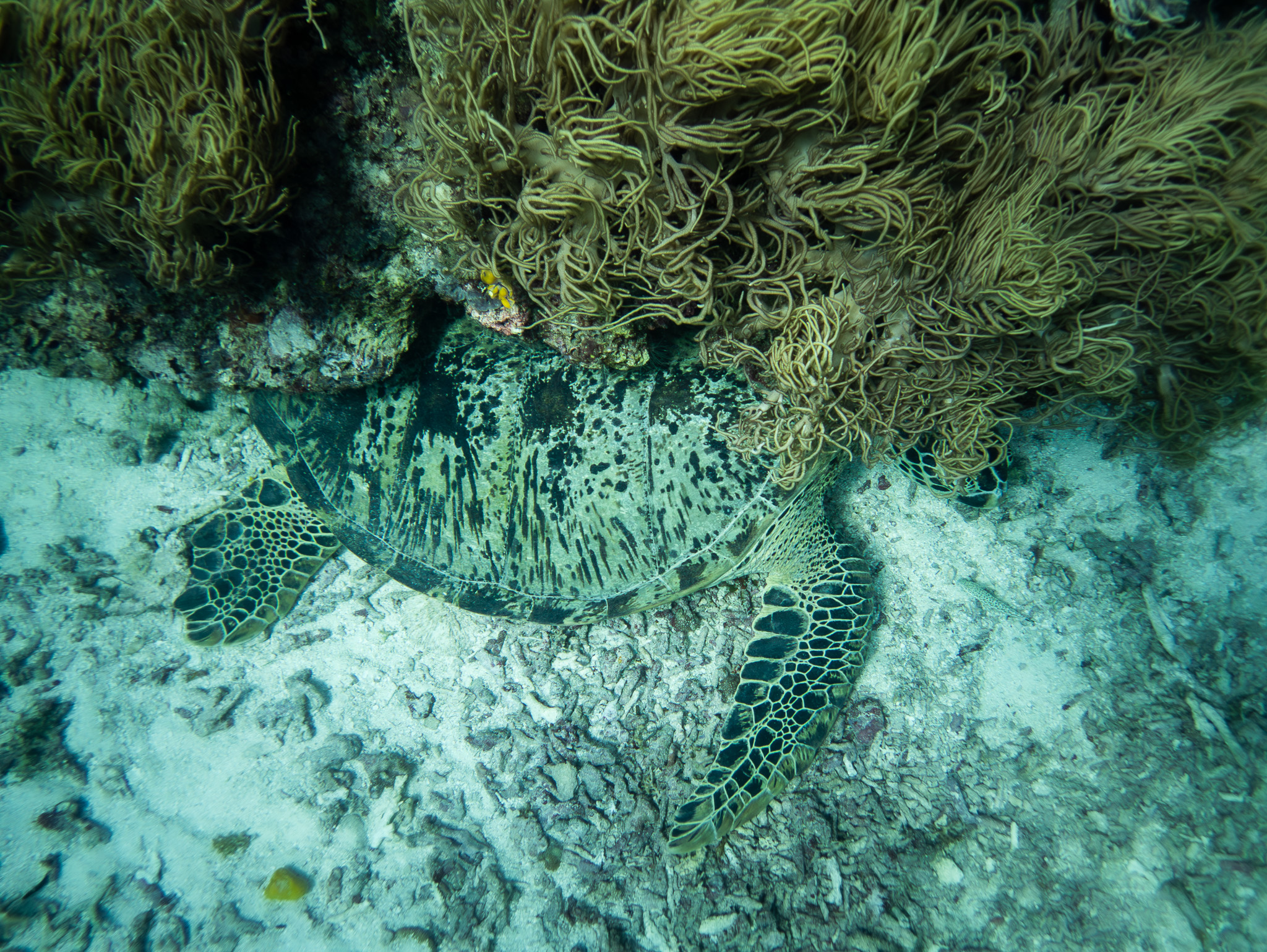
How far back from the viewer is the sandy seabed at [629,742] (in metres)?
2.03

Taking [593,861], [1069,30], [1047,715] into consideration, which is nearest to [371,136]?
[1069,30]

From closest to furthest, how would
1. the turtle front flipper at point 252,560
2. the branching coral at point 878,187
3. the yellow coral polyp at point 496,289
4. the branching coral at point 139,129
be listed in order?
the branching coral at point 878,187 → the branching coral at point 139,129 → the yellow coral polyp at point 496,289 → the turtle front flipper at point 252,560

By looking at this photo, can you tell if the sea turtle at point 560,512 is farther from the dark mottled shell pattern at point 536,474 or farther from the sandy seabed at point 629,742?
the sandy seabed at point 629,742

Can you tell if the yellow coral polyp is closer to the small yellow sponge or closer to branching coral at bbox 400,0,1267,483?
branching coral at bbox 400,0,1267,483

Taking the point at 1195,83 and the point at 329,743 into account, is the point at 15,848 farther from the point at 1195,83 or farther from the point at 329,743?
the point at 1195,83

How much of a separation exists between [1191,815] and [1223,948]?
1.29 feet

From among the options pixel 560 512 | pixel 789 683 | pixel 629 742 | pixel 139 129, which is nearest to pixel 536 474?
pixel 560 512

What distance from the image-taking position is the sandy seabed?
2027 millimetres

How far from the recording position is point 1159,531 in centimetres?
242

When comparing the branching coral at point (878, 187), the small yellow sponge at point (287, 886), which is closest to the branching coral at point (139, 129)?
the branching coral at point (878, 187)

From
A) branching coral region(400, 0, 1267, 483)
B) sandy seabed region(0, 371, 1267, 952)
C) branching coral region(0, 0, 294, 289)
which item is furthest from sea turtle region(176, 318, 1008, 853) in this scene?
branching coral region(0, 0, 294, 289)

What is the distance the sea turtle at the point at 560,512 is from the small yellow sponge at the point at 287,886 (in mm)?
1192

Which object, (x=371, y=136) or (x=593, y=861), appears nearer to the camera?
(x=371, y=136)

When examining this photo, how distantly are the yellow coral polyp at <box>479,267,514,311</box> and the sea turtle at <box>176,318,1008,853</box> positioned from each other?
600 mm
